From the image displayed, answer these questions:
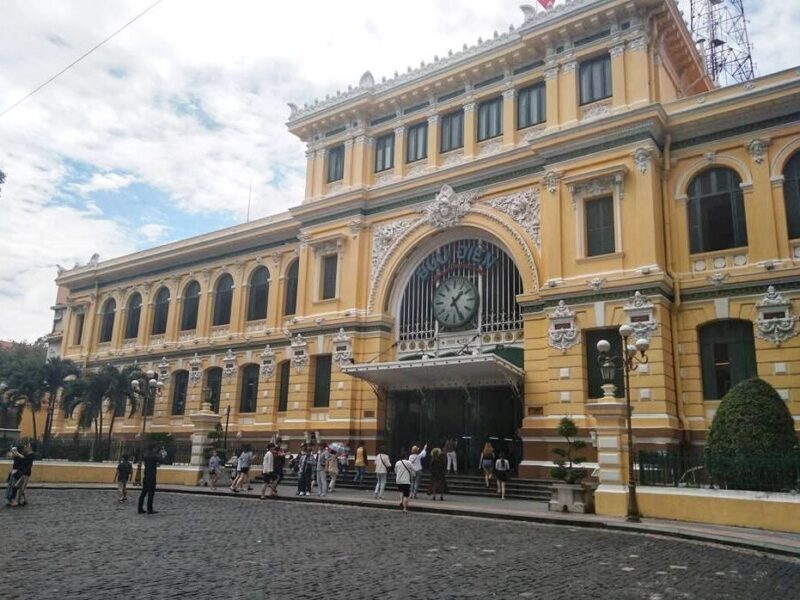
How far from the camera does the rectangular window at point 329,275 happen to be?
30.5 meters

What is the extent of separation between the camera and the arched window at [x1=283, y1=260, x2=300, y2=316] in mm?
33750

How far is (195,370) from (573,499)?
2452cm

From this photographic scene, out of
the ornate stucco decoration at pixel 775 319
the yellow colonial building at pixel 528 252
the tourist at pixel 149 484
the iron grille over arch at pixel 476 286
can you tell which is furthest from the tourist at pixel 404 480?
the ornate stucco decoration at pixel 775 319

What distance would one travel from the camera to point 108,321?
43.1 meters

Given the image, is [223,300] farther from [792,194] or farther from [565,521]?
[792,194]

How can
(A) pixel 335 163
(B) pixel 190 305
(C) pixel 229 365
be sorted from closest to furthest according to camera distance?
(A) pixel 335 163 → (C) pixel 229 365 → (B) pixel 190 305

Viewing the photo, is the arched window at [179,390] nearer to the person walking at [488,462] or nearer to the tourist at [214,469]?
the tourist at [214,469]

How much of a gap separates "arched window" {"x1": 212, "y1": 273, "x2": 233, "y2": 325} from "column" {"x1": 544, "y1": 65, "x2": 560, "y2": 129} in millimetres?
19793

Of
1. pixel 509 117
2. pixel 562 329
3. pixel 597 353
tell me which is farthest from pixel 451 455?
pixel 509 117

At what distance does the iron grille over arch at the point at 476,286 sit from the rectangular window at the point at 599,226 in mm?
3218

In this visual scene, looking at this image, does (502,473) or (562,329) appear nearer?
(502,473)

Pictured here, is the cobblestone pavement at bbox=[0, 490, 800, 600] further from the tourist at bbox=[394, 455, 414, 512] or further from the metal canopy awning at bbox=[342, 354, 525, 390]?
the metal canopy awning at bbox=[342, 354, 525, 390]

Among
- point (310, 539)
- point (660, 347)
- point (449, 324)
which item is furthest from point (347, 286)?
point (310, 539)

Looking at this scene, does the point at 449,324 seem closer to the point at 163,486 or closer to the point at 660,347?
the point at 660,347
